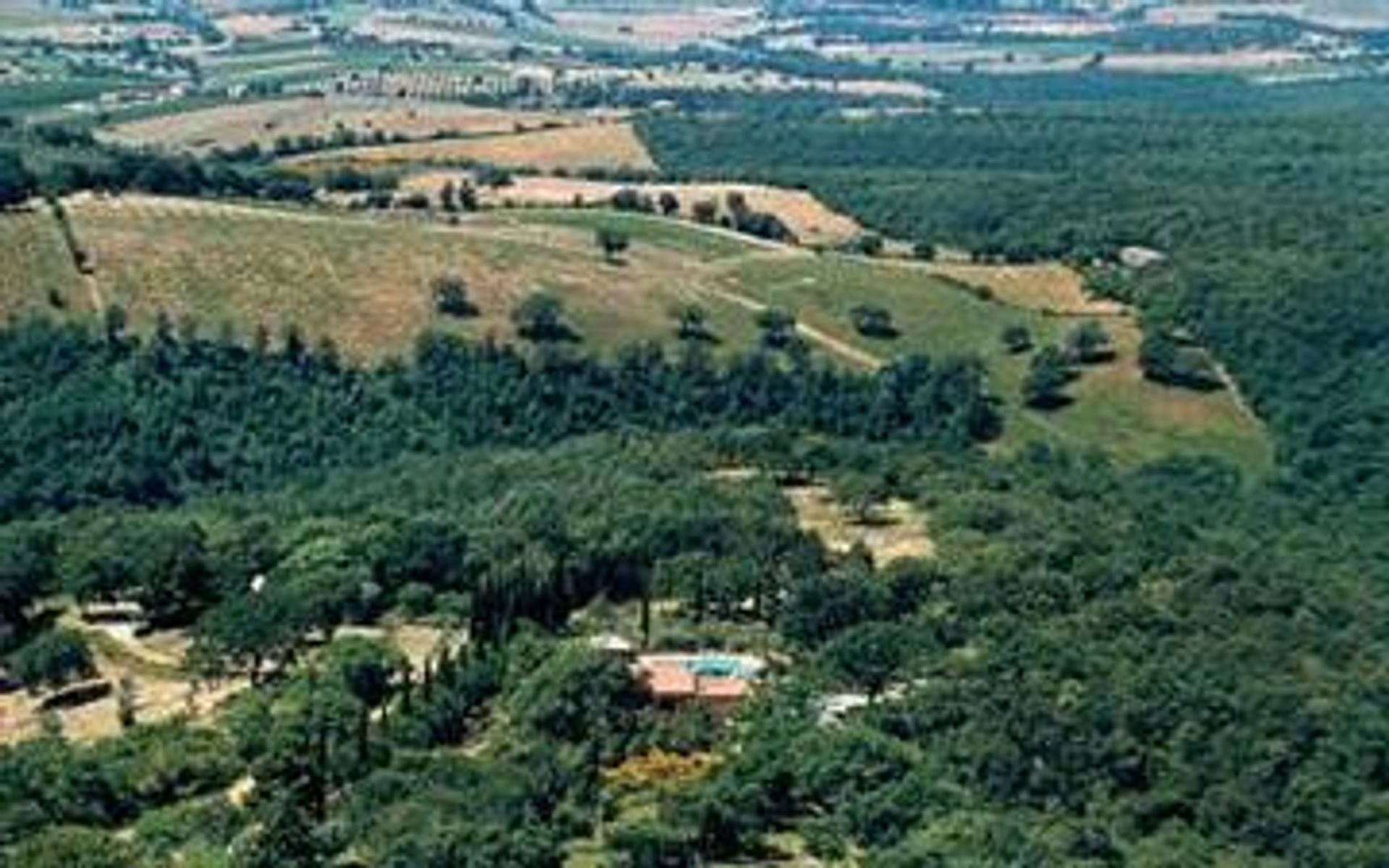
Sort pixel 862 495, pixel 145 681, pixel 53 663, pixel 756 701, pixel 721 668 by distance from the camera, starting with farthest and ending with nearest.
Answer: pixel 862 495
pixel 145 681
pixel 53 663
pixel 721 668
pixel 756 701

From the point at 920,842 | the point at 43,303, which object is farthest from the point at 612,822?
the point at 43,303

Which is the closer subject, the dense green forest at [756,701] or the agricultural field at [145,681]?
the dense green forest at [756,701]

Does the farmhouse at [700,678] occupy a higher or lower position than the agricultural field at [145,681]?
higher

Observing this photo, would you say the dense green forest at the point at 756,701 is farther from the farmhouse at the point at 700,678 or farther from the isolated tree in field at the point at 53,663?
the isolated tree in field at the point at 53,663

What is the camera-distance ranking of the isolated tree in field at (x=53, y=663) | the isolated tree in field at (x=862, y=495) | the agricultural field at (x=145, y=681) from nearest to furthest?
the agricultural field at (x=145, y=681)
the isolated tree in field at (x=53, y=663)
the isolated tree in field at (x=862, y=495)

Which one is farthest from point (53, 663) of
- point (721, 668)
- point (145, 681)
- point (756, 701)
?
point (756, 701)

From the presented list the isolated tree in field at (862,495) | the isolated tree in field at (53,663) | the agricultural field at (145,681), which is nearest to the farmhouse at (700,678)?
the agricultural field at (145,681)

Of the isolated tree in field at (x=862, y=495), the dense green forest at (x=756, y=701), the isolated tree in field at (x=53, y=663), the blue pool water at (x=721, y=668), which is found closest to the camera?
the dense green forest at (x=756, y=701)

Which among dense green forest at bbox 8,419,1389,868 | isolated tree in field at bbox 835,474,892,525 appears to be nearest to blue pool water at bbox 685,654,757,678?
dense green forest at bbox 8,419,1389,868

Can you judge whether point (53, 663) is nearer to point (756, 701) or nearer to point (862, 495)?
point (756, 701)

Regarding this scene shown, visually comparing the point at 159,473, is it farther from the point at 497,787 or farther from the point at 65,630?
the point at 497,787
